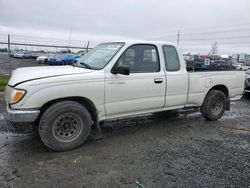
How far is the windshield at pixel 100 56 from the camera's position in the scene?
4640 mm

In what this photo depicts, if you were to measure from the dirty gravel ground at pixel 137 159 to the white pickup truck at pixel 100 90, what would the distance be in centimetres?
44

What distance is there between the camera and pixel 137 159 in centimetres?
402

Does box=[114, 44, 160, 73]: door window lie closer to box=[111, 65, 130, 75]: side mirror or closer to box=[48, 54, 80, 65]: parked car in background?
box=[111, 65, 130, 75]: side mirror

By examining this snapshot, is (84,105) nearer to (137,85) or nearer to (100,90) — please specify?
(100,90)

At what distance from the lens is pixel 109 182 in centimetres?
331

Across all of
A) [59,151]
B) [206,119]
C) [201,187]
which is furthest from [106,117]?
[206,119]

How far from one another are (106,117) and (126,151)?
732 millimetres

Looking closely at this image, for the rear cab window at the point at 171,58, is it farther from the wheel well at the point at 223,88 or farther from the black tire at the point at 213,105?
the wheel well at the point at 223,88

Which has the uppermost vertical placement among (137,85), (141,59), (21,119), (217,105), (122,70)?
(141,59)

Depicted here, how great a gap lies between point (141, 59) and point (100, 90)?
1189 mm

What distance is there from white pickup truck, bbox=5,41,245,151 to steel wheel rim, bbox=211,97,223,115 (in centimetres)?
44

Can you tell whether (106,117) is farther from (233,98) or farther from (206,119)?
(233,98)

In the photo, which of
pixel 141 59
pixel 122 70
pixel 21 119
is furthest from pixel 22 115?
pixel 141 59

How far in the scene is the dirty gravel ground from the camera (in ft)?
11.0
